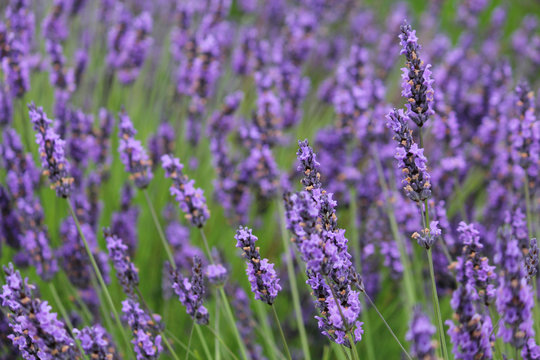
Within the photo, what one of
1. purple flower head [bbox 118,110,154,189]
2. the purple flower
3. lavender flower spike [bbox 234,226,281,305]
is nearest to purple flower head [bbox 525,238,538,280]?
lavender flower spike [bbox 234,226,281,305]

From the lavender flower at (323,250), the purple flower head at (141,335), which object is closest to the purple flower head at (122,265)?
the purple flower head at (141,335)

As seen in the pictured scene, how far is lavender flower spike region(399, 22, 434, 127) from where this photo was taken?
5.36ft

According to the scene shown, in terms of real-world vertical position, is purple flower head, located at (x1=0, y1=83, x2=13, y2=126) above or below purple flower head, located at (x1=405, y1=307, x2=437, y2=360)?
above

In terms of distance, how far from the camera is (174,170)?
2.14m

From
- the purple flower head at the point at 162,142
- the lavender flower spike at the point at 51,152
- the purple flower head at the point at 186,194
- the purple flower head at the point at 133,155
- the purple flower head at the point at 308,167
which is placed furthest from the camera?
the purple flower head at the point at 162,142

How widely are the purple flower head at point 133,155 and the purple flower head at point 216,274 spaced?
2.13 feet

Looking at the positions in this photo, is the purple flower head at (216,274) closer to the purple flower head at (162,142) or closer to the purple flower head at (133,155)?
the purple flower head at (133,155)

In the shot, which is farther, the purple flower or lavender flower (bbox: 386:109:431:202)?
the purple flower

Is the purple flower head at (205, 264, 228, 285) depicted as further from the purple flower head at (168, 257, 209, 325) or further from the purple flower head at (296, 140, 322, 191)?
the purple flower head at (296, 140, 322, 191)

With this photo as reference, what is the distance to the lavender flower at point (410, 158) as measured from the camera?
1.55 m

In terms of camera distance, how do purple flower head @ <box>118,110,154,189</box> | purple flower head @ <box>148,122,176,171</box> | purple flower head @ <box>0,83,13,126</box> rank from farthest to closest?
purple flower head @ <box>148,122,176,171</box> < purple flower head @ <box>0,83,13,126</box> < purple flower head @ <box>118,110,154,189</box>

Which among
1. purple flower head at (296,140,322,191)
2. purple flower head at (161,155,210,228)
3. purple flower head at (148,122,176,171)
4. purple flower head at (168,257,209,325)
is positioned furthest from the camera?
purple flower head at (148,122,176,171)

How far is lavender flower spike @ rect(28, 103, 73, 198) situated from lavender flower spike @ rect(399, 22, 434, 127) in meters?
1.32

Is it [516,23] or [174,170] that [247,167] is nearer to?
[174,170]
